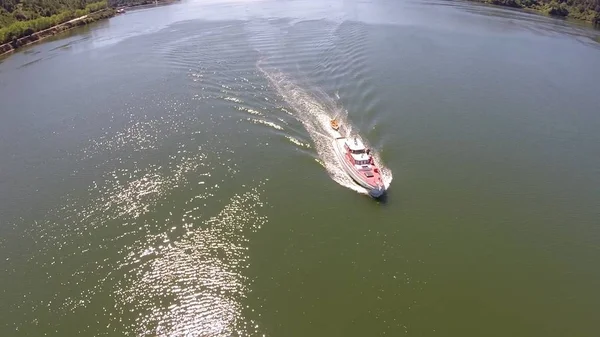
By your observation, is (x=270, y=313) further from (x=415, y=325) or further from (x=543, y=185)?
(x=543, y=185)

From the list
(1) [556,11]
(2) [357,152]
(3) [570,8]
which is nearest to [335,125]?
(2) [357,152]

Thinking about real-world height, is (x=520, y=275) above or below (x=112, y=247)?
below

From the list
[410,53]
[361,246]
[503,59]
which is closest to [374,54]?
[410,53]

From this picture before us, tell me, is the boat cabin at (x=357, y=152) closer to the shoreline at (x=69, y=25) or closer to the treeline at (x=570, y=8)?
the shoreline at (x=69, y=25)

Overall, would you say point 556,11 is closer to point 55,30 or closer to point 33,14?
point 55,30

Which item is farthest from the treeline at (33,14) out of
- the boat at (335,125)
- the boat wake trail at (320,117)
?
the boat at (335,125)
